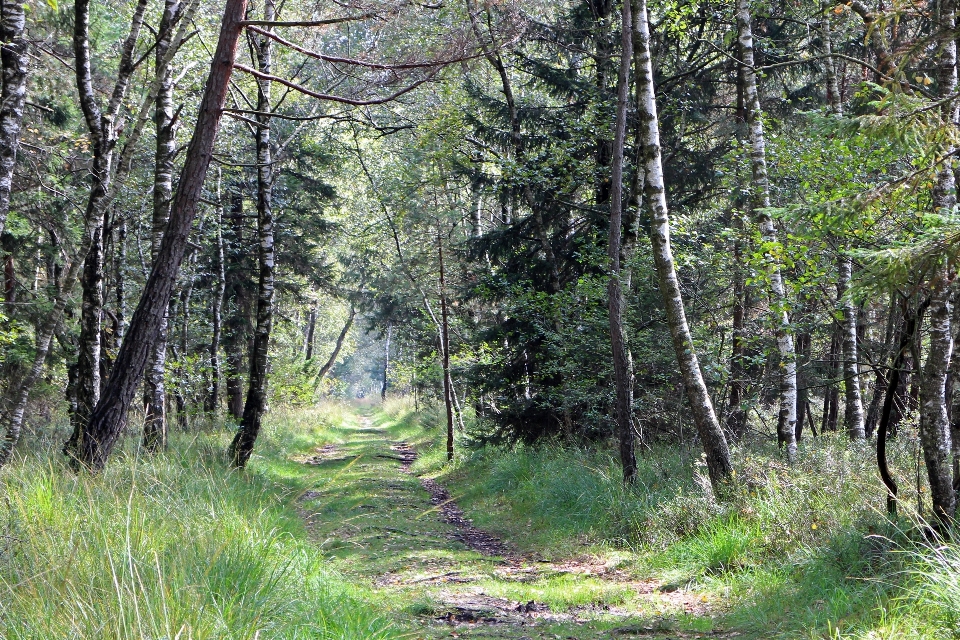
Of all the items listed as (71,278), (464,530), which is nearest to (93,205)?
(71,278)

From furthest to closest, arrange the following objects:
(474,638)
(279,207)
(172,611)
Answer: (279,207) < (474,638) < (172,611)

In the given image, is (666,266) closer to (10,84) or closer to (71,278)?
(10,84)

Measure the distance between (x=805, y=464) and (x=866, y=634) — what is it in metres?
4.62

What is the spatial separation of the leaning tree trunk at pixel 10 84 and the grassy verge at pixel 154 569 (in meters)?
2.71

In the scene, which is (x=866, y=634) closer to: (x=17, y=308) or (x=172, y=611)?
(x=172, y=611)

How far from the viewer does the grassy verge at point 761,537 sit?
476 cm

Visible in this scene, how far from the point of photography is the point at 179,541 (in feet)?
14.2

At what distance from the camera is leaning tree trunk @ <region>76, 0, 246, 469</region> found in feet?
21.1

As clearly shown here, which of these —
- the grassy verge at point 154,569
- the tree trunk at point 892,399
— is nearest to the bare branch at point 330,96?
the grassy verge at point 154,569

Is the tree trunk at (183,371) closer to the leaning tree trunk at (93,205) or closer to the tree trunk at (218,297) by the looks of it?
the tree trunk at (218,297)

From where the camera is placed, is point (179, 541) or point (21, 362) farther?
point (21, 362)

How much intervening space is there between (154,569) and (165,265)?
3651 mm

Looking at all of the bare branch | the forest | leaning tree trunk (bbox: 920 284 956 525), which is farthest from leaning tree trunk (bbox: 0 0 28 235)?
leaning tree trunk (bbox: 920 284 956 525)

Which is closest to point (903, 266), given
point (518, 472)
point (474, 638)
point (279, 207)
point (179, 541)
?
point (474, 638)
